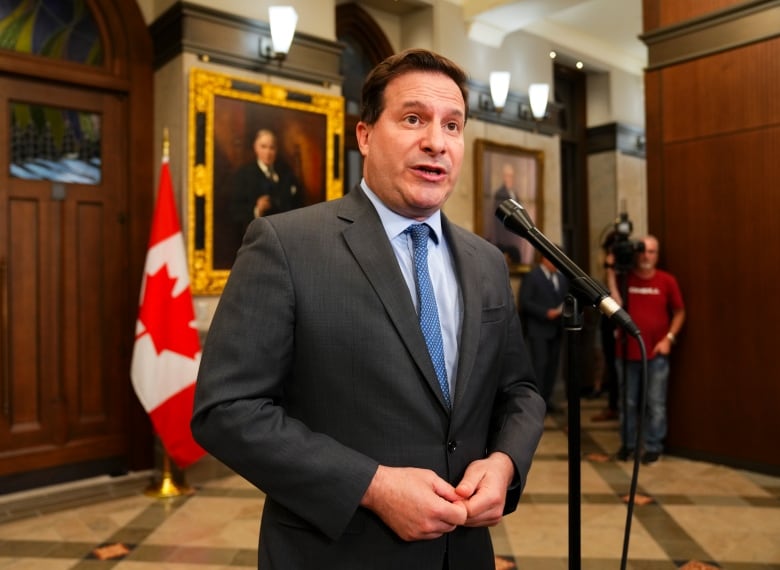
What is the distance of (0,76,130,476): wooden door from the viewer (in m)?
3.78

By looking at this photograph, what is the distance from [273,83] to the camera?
4363 mm

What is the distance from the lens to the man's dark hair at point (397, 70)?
1.23 meters

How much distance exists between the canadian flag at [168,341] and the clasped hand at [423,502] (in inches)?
110

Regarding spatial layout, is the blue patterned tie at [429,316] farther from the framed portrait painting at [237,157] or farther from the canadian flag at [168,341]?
the framed portrait painting at [237,157]

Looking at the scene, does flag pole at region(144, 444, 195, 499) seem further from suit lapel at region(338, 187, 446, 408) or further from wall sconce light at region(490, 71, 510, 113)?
wall sconce light at region(490, 71, 510, 113)

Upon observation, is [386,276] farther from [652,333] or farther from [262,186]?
[652,333]

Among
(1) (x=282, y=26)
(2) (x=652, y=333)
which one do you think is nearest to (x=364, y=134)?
(1) (x=282, y=26)

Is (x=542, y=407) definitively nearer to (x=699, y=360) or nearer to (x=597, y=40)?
(x=699, y=360)

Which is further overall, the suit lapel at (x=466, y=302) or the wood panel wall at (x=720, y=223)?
the wood panel wall at (x=720, y=223)

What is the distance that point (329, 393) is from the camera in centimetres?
113

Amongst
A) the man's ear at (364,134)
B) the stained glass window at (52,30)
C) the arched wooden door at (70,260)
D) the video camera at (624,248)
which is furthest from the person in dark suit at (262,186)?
the man's ear at (364,134)

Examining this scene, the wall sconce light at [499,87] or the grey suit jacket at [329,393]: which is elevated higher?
the wall sconce light at [499,87]

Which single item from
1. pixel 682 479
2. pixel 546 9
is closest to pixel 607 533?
pixel 682 479

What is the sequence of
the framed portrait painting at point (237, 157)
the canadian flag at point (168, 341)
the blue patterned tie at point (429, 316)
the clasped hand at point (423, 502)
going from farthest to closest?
1. the framed portrait painting at point (237, 157)
2. the canadian flag at point (168, 341)
3. the blue patterned tie at point (429, 316)
4. the clasped hand at point (423, 502)
